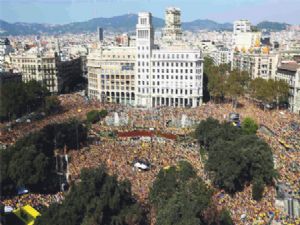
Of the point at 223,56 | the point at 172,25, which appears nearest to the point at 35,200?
the point at 223,56

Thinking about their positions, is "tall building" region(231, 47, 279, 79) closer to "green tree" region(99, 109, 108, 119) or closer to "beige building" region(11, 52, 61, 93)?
"green tree" region(99, 109, 108, 119)

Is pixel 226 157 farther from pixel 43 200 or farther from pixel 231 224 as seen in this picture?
pixel 43 200

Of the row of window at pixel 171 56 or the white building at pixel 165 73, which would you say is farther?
the white building at pixel 165 73

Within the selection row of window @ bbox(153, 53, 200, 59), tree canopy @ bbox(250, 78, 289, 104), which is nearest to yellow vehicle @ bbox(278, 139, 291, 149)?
tree canopy @ bbox(250, 78, 289, 104)

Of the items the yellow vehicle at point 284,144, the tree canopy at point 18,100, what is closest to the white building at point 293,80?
the yellow vehicle at point 284,144

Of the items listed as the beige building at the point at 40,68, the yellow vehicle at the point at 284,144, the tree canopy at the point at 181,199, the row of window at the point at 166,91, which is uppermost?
the beige building at the point at 40,68

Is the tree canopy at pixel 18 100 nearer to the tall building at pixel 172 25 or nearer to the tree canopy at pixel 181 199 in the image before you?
the tree canopy at pixel 181 199

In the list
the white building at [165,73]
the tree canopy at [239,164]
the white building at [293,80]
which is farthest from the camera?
the white building at [165,73]
